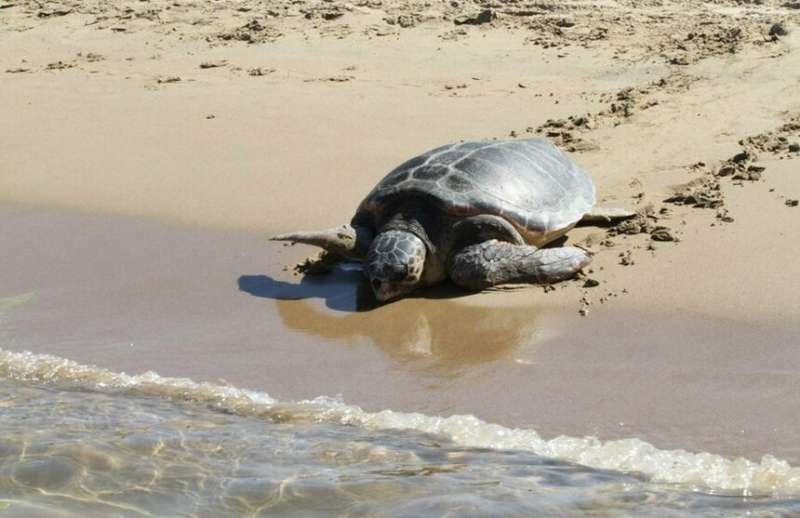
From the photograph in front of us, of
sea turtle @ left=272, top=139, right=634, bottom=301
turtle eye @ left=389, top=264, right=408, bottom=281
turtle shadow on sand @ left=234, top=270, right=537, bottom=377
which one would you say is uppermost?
sea turtle @ left=272, top=139, right=634, bottom=301

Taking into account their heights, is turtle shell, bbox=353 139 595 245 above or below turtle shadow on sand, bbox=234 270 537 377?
above

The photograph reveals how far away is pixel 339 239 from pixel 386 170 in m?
1.66

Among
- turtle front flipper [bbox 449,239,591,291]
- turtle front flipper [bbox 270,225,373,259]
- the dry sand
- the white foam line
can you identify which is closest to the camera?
the white foam line

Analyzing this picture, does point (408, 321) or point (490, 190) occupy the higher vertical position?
point (490, 190)

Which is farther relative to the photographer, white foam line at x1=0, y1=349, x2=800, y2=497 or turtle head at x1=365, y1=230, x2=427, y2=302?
turtle head at x1=365, y1=230, x2=427, y2=302

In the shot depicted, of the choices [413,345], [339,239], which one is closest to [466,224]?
[339,239]

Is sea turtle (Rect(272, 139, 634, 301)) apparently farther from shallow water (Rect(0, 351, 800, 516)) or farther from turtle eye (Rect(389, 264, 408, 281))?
shallow water (Rect(0, 351, 800, 516))

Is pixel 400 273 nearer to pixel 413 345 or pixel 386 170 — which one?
pixel 413 345

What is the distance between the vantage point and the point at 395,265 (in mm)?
5945

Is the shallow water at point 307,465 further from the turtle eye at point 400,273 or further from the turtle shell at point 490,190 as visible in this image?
the turtle shell at point 490,190

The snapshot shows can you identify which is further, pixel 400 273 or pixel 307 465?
pixel 400 273

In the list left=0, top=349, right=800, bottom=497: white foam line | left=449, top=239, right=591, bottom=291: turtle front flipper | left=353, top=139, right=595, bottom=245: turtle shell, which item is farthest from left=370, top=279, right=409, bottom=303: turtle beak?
left=0, top=349, right=800, bottom=497: white foam line

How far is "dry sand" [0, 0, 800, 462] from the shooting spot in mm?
5031

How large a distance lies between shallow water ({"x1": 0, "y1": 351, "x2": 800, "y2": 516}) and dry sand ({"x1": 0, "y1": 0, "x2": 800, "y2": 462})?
0.60 ft
